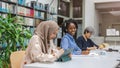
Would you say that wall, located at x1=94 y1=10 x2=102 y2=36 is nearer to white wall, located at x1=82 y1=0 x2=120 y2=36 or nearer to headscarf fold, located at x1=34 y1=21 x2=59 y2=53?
white wall, located at x1=82 y1=0 x2=120 y2=36

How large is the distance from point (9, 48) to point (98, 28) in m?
6.07

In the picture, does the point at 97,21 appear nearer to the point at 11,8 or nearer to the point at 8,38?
the point at 11,8

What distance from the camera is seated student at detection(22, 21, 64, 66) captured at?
1995 millimetres

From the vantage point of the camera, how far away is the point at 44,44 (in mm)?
2264

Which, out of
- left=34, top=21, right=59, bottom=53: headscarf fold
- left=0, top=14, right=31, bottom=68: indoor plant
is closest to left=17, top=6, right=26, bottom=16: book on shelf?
left=0, top=14, right=31, bottom=68: indoor plant

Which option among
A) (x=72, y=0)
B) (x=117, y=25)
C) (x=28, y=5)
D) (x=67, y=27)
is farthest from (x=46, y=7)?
(x=67, y=27)

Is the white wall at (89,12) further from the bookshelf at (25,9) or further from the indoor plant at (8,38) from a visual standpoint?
the indoor plant at (8,38)

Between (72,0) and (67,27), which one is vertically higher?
(72,0)

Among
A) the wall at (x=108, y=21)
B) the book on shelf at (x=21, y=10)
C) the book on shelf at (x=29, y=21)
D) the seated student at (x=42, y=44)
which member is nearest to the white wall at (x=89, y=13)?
the wall at (x=108, y=21)

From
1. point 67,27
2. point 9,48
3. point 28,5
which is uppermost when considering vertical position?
point 28,5

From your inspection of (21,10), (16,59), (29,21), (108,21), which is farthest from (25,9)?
(108,21)

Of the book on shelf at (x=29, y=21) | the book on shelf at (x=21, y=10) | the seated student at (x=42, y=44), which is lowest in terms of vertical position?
the seated student at (x=42, y=44)

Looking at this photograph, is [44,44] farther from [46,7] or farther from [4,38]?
[46,7]

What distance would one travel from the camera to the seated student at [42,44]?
2.00 metres
